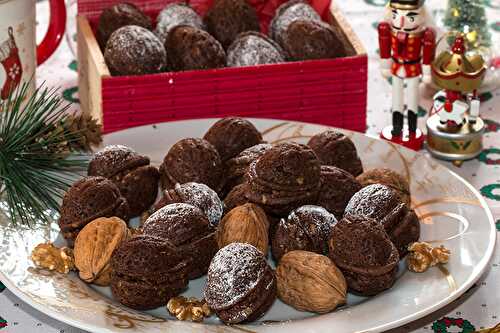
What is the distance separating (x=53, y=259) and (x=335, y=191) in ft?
1.00

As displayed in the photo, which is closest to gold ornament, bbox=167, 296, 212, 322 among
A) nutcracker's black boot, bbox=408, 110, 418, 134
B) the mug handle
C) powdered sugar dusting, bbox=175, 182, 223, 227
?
powdered sugar dusting, bbox=175, 182, 223, 227

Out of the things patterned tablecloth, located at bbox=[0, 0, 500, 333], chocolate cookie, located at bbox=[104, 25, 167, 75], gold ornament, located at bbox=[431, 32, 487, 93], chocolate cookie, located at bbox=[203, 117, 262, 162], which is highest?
chocolate cookie, located at bbox=[104, 25, 167, 75]

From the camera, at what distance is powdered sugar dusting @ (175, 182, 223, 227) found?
3.45ft

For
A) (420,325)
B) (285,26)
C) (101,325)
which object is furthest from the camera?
(285,26)

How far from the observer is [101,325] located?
0.92 meters

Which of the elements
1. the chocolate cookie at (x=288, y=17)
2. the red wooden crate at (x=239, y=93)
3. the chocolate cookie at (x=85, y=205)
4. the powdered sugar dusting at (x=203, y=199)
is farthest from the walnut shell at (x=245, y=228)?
the chocolate cookie at (x=288, y=17)

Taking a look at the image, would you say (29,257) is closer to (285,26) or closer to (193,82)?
(193,82)

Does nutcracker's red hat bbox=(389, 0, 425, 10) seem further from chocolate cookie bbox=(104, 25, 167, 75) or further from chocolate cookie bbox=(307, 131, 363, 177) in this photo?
chocolate cookie bbox=(104, 25, 167, 75)

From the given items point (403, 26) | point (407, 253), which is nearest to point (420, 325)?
point (407, 253)

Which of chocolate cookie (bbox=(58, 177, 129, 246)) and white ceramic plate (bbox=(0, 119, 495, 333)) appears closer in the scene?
white ceramic plate (bbox=(0, 119, 495, 333))

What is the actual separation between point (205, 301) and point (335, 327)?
129 millimetres

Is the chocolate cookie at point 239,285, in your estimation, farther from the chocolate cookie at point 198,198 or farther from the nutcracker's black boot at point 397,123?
the nutcracker's black boot at point 397,123

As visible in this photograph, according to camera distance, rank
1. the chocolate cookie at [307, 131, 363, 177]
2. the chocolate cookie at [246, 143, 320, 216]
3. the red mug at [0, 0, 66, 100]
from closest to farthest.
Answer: the chocolate cookie at [246, 143, 320, 216]
the chocolate cookie at [307, 131, 363, 177]
the red mug at [0, 0, 66, 100]

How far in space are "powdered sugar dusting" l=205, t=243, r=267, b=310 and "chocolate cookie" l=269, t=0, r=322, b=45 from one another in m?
0.55
